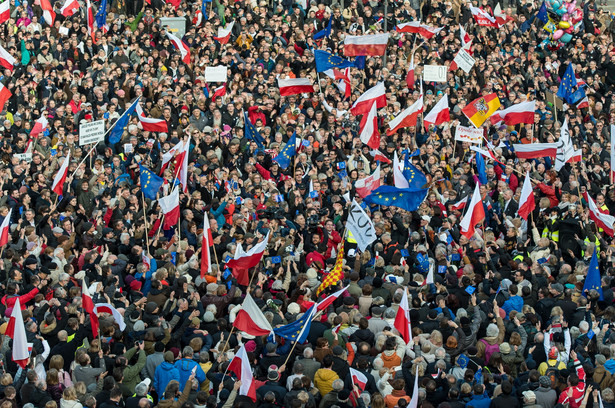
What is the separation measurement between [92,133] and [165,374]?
7945 mm

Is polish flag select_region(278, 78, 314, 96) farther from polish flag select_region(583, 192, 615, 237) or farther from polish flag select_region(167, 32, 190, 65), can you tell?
polish flag select_region(583, 192, 615, 237)

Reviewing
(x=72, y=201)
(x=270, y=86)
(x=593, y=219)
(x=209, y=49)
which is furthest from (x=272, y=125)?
(x=593, y=219)

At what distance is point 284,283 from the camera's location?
1608 centimetres

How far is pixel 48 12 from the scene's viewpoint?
26.1 m

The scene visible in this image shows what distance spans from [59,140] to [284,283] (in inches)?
291

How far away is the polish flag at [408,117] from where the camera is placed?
69.7ft

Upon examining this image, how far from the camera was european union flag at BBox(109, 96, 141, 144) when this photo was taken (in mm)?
19828

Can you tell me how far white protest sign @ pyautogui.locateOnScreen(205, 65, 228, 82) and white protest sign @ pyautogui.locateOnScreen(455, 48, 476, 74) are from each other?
541cm

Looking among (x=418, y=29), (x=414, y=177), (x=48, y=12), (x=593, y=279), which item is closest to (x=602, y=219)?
(x=593, y=279)

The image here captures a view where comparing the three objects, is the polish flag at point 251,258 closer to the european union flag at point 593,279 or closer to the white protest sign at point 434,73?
the european union flag at point 593,279

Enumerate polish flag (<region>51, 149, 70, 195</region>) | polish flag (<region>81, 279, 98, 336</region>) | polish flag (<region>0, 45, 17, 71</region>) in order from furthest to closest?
1. polish flag (<region>0, 45, 17, 71</region>)
2. polish flag (<region>51, 149, 70, 195</region>)
3. polish flag (<region>81, 279, 98, 336</region>)

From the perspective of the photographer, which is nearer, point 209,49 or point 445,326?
point 445,326

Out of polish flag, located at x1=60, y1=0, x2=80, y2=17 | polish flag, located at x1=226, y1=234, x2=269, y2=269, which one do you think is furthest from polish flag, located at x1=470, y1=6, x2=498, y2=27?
polish flag, located at x1=226, y1=234, x2=269, y2=269

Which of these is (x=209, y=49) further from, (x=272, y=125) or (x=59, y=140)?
(x=59, y=140)
